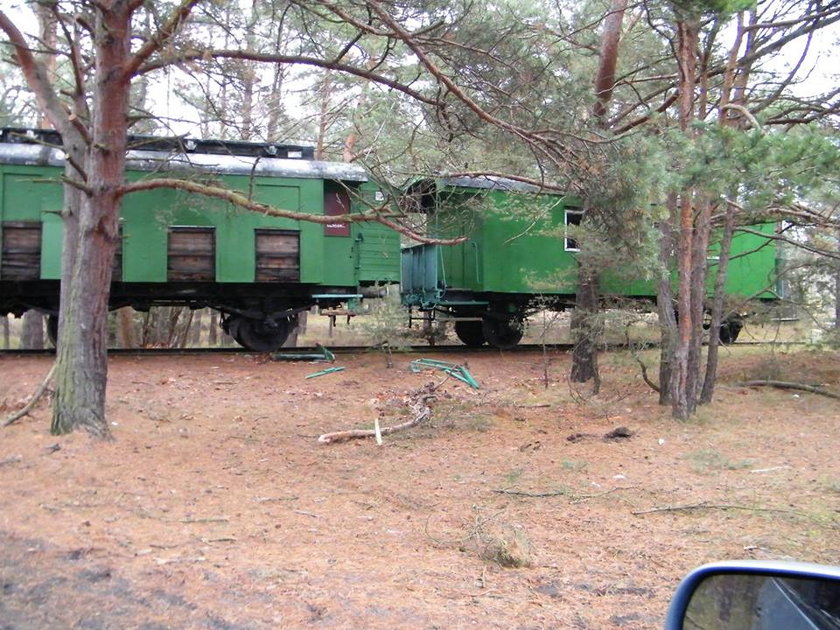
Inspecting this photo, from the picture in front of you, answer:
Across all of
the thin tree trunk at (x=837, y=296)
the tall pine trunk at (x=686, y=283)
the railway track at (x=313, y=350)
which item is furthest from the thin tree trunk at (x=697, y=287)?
the thin tree trunk at (x=837, y=296)

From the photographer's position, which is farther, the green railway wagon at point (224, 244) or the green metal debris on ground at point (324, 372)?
the green railway wagon at point (224, 244)

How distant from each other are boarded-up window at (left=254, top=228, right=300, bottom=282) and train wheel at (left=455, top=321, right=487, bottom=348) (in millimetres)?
4895

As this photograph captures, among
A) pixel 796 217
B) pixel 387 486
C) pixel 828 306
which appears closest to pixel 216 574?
pixel 387 486

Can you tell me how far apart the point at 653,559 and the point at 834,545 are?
1.27 meters

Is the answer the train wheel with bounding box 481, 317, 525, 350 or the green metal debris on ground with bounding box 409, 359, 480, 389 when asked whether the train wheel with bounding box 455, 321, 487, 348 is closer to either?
the train wheel with bounding box 481, 317, 525, 350

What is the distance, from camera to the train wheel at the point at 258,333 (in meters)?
13.4

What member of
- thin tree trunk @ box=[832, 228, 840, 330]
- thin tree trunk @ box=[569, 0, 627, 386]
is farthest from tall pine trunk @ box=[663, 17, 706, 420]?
thin tree trunk @ box=[832, 228, 840, 330]

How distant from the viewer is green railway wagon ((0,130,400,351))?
11.7 meters

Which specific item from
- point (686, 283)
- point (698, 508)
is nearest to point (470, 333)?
point (686, 283)

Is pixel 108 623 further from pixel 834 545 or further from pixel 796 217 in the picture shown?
pixel 796 217

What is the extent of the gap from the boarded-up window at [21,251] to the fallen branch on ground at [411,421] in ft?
21.0

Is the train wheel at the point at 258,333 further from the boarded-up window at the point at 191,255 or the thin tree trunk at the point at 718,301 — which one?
the thin tree trunk at the point at 718,301

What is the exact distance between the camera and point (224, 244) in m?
12.4

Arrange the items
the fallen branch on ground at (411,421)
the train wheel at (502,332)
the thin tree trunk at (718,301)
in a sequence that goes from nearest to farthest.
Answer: the fallen branch on ground at (411,421) < the thin tree trunk at (718,301) < the train wheel at (502,332)
